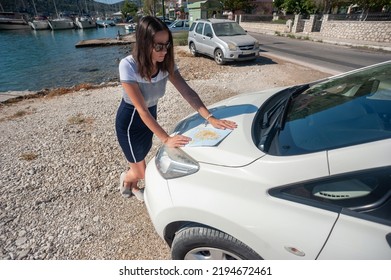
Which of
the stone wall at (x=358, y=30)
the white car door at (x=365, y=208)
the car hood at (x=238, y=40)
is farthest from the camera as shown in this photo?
the stone wall at (x=358, y=30)

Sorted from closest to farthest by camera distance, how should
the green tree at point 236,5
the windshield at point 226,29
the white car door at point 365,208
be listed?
the white car door at point 365,208 → the windshield at point 226,29 → the green tree at point 236,5

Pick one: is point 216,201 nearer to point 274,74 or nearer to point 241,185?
point 241,185

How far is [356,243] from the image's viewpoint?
3.46ft

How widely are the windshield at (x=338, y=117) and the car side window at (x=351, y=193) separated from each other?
0.17 meters

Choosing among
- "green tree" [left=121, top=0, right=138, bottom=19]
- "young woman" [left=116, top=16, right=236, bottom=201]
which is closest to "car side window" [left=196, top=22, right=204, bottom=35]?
"young woman" [left=116, top=16, right=236, bottom=201]

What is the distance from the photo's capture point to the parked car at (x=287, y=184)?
107 cm

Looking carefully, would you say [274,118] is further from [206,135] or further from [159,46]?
[159,46]

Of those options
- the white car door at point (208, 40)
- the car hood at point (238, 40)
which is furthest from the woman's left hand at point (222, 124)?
the white car door at point (208, 40)

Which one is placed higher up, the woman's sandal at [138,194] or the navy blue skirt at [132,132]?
the navy blue skirt at [132,132]

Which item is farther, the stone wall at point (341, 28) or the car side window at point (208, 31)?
the stone wall at point (341, 28)

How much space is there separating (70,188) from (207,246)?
2.22 metres

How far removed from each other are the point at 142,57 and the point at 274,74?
7734 mm

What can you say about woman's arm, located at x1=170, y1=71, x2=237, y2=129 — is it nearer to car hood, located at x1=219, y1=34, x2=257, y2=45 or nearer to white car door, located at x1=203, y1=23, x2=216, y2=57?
car hood, located at x1=219, y1=34, x2=257, y2=45

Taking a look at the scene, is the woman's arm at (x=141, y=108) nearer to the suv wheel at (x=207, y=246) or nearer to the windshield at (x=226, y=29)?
the suv wheel at (x=207, y=246)
